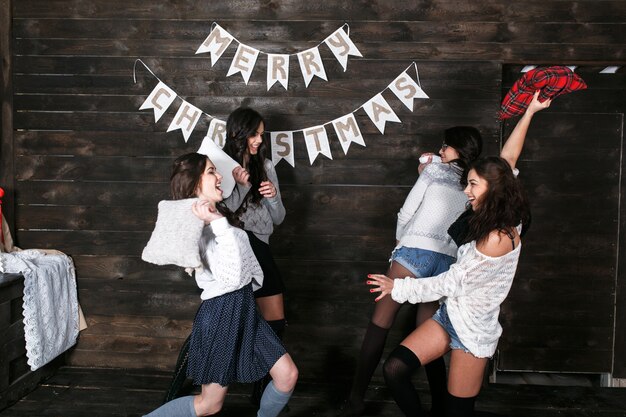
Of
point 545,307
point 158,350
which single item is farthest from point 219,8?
point 545,307

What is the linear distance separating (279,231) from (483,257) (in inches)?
60.4

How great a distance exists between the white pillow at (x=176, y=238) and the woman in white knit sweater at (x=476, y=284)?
2.28 feet

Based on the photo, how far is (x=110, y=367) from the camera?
349 cm

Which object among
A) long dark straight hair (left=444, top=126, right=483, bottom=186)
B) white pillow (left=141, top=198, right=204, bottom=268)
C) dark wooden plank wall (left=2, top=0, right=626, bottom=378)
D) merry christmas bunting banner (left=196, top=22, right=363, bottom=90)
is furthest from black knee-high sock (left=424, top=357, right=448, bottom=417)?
merry christmas bunting banner (left=196, top=22, right=363, bottom=90)

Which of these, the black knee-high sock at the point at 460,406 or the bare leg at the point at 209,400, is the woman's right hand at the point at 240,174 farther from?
the black knee-high sock at the point at 460,406

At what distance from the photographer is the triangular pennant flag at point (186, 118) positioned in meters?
3.35

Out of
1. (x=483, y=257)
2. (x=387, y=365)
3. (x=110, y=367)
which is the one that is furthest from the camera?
(x=110, y=367)

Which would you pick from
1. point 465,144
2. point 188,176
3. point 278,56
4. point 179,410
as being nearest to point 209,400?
point 179,410

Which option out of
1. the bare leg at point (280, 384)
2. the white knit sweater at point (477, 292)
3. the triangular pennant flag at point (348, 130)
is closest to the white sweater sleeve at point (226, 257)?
the bare leg at point (280, 384)

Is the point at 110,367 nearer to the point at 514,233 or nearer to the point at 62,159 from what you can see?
the point at 62,159

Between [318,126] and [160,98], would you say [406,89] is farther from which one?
[160,98]

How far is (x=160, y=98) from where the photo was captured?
3.37 meters

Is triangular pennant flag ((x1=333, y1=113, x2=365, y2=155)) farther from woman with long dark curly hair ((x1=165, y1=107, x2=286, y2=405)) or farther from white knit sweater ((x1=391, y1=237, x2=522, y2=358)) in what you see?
white knit sweater ((x1=391, y1=237, x2=522, y2=358))

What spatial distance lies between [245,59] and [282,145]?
0.52m
